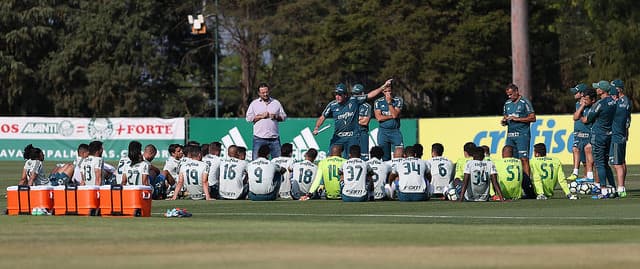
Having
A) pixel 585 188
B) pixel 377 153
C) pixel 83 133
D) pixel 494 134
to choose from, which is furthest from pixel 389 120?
pixel 83 133

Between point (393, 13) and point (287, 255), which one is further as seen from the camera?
point (393, 13)

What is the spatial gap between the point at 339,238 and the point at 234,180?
10457mm

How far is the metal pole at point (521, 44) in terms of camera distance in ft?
123

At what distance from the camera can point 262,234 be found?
1570cm

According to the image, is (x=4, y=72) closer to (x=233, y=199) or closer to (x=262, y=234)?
(x=233, y=199)

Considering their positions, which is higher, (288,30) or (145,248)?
(288,30)

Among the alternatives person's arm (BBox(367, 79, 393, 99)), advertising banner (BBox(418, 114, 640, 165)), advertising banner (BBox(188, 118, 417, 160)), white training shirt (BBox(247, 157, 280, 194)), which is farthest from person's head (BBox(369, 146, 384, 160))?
advertising banner (BBox(188, 118, 417, 160))

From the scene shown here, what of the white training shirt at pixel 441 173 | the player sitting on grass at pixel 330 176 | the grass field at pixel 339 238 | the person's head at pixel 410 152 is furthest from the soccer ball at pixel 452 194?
the grass field at pixel 339 238

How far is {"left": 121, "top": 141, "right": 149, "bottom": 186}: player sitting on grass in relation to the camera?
22.9 meters

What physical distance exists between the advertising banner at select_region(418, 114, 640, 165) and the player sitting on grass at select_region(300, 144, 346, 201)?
20.1 metres

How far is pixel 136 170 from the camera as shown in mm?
23016

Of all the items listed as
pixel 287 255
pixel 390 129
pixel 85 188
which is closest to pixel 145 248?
pixel 287 255

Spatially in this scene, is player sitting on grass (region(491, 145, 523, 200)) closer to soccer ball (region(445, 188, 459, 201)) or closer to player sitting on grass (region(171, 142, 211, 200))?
soccer ball (region(445, 188, 459, 201))

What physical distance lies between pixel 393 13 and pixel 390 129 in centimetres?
4888
